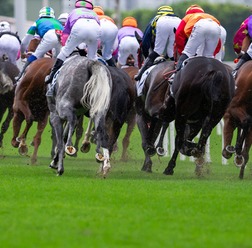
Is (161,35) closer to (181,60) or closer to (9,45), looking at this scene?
(181,60)

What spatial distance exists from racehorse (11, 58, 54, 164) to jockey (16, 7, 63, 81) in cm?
62

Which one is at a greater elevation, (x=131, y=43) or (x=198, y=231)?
(x=198, y=231)

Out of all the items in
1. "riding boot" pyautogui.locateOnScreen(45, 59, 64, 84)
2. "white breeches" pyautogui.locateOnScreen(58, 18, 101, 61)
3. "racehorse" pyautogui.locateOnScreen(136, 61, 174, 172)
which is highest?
"white breeches" pyautogui.locateOnScreen(58, 18, 101, 61)

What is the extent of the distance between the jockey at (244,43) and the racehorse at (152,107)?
969 millimetres

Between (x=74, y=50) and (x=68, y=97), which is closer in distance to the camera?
(x=68, y=97)

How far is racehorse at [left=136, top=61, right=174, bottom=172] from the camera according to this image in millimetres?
14867

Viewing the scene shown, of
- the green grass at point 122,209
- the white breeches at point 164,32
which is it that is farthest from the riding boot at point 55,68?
the white breeches at point 164,32

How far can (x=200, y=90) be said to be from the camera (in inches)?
526

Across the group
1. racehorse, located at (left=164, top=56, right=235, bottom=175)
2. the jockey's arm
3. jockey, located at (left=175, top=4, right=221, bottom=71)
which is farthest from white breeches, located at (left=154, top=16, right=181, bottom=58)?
the jockey's arm

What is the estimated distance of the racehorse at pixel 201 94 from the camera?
13219 mm

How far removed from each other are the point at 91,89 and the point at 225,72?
5.41ft

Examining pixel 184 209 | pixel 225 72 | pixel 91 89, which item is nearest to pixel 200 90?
pixel 225 72

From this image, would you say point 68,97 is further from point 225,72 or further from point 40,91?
point 40,91

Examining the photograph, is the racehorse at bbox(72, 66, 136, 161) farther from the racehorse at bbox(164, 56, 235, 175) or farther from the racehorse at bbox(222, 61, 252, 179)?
the racehorse at bbox(222, 61, 252, 179)
